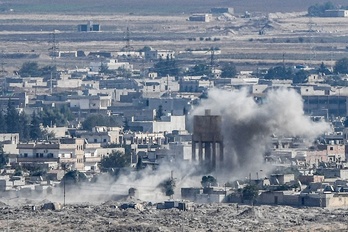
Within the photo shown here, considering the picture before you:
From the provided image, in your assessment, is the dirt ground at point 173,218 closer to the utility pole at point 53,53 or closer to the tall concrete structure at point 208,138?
the tall concrete structure at point 208,138

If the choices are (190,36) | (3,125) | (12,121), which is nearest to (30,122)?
(12,121)

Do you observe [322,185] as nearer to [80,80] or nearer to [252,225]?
[252,225]

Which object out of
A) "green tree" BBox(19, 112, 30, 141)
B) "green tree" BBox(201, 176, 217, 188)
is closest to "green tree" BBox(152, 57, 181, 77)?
"green tree" BBox(19, 112, 30, 141)

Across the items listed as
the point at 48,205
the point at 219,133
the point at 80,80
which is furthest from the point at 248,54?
the point at 48,205

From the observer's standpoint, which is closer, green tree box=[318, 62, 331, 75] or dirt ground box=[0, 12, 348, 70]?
green tree box=[318, 62, 331, 75]

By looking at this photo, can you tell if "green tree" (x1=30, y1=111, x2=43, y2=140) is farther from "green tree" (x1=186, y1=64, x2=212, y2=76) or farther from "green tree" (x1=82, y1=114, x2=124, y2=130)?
"green tree" (x1=186, y1=64, x2=212, y2=76)

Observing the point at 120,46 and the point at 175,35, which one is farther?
the point at 175,35

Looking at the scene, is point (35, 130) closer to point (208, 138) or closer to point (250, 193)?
point (208, 138)
